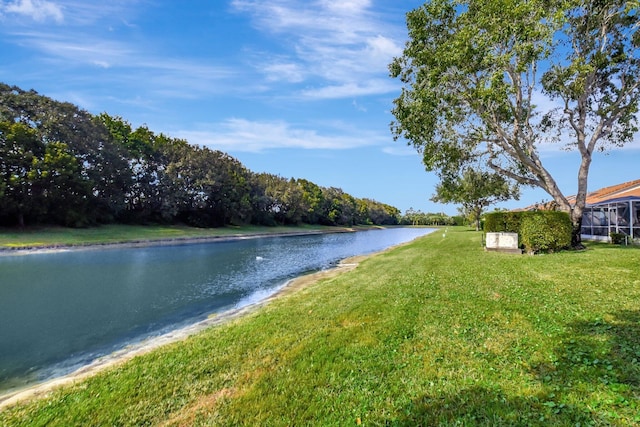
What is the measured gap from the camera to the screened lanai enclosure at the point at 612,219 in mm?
17703

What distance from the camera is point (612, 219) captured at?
19516 millimetres

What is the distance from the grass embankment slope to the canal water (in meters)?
2.83

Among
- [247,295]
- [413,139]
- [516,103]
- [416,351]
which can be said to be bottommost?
[247,295]

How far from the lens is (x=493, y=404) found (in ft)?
10.7

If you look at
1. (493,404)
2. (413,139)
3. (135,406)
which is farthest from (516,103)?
(135,406)

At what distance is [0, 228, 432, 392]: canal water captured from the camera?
280 inches

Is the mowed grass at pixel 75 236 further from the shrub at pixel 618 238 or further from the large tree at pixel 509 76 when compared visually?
the shrub at pixel 618 238

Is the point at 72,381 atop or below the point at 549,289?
below

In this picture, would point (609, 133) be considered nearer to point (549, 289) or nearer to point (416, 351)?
point (549, 289)

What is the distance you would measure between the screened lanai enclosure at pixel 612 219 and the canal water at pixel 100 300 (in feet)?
54.0

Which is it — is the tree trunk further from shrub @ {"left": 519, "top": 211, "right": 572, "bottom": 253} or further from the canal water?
the canal water

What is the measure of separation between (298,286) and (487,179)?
1307cm

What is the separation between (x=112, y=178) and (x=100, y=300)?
38738mm

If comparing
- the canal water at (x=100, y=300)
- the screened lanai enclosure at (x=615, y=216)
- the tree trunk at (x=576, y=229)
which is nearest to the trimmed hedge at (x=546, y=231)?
the tree trunk at (x=576, y=229)
